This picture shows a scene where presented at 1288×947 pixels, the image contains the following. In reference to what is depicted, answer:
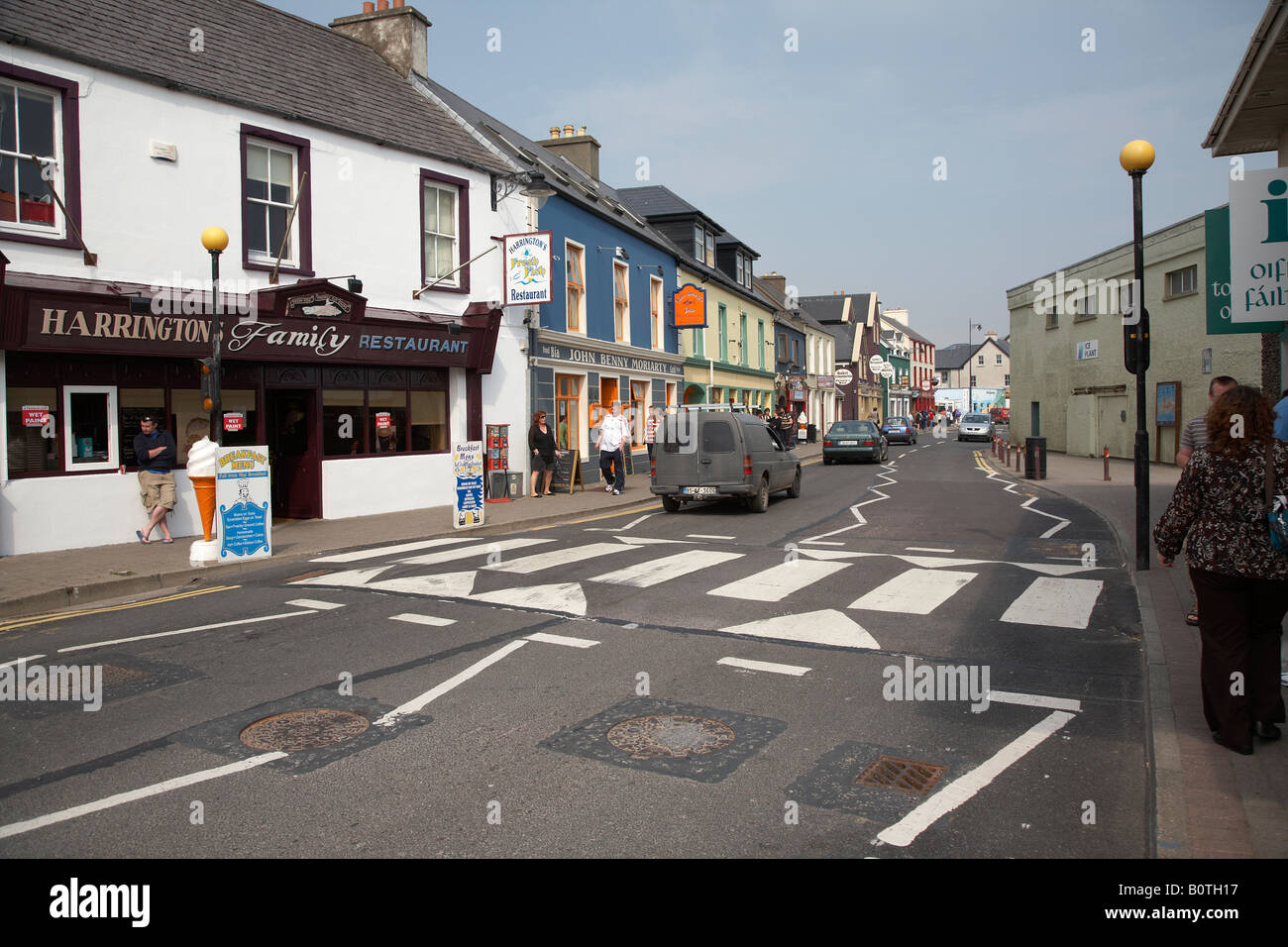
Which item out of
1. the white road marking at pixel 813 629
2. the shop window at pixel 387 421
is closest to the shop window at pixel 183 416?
the shop window at pixel 387 421

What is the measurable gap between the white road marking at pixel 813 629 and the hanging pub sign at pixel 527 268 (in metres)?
11.8

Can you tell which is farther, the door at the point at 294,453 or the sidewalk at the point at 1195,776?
the door at the point at 294,453

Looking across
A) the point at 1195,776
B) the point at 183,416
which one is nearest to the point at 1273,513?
the point at 1195,776

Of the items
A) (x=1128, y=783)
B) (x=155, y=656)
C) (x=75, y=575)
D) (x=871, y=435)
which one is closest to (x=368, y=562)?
(x=75, y=575)

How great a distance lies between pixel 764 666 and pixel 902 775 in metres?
2.00

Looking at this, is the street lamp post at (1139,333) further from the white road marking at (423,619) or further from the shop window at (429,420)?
the shop window at (429,420)

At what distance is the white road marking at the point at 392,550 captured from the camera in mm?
11820

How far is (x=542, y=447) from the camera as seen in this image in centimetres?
1909

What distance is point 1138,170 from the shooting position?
10438mm
